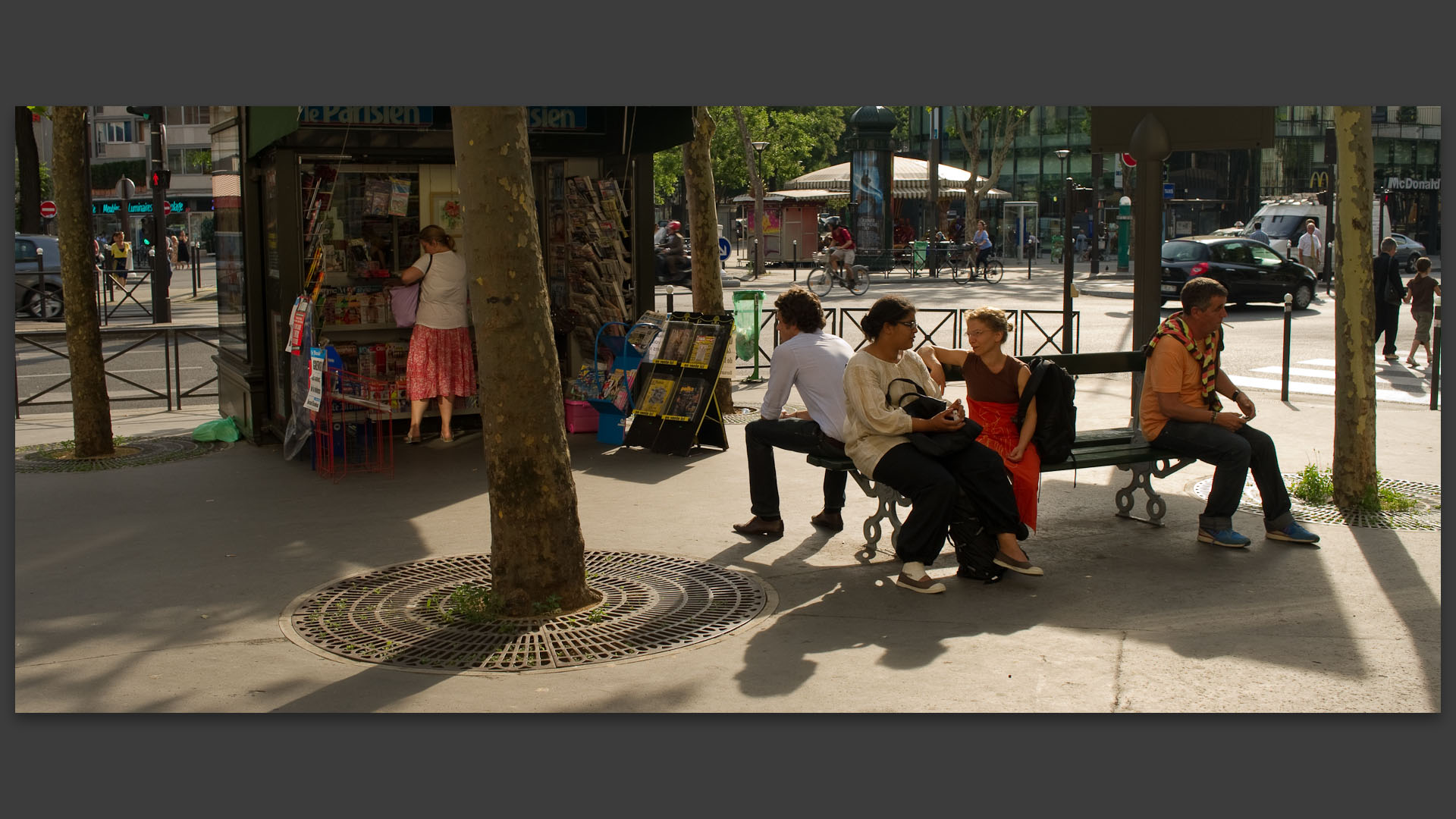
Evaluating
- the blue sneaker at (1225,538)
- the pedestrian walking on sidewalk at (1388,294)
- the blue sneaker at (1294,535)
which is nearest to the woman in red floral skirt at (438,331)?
the blue sneaker at (1225,538)

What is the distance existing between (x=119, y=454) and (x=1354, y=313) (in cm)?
868

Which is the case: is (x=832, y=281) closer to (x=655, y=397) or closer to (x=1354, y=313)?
(x=655, y=397)

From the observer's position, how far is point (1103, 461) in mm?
7391

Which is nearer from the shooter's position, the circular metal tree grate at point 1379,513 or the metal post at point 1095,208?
the circular metal tree grate at point 1379,513

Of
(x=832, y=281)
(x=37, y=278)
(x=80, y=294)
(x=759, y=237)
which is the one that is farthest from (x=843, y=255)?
(x=80, y=294)

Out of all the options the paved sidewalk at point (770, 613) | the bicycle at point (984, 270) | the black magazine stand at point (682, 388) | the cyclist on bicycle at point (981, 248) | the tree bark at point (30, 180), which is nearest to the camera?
the paved sidewalk at point (770, 613)

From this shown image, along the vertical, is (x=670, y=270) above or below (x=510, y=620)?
above

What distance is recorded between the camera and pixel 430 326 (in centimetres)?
1005

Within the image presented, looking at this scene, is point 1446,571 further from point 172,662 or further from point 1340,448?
point 172,662

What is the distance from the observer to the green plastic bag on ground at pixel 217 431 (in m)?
10.7

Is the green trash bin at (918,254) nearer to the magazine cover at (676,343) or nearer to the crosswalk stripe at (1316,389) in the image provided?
the crosswalk stripe at (1316,389)

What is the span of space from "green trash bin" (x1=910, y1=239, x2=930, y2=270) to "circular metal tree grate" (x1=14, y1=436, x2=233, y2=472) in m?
29.2

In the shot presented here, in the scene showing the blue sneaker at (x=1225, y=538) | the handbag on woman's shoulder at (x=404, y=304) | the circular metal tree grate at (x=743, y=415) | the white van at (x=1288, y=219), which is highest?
the white van at (x=1288, y=219)

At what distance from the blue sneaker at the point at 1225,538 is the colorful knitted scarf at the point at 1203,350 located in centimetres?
71
